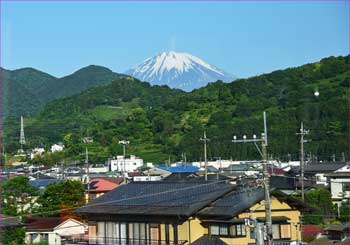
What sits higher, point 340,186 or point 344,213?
point 340,186

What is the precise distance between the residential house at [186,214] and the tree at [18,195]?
4937mm

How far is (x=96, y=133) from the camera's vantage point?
172ft

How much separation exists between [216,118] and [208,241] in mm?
43276

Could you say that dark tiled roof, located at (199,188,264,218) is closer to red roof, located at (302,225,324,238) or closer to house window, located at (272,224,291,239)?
house window, located at (272,224,291,239)

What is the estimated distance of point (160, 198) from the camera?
382 inches

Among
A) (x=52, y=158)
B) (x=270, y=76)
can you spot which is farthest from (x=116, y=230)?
(x=270, y=76)

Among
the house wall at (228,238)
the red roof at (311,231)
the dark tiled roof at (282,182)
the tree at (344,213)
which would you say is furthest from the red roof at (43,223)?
the dark tiled roof at (282,182)

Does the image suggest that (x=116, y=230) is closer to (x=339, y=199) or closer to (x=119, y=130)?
(x=339, y=199)

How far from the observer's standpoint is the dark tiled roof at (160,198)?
29.8 ft

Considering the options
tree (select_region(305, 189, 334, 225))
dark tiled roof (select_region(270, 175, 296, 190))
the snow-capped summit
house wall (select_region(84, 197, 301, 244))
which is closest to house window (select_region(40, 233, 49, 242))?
house wall (select_region(84, 197, 301, 244))

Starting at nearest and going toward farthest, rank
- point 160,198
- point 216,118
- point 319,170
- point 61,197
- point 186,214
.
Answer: point 186,214 → point 160,198 → point 61,197 → point 319,170 → point 216,118

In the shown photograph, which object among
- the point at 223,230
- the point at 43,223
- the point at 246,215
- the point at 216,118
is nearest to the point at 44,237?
the point at 43,223

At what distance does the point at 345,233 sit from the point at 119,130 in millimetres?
42184

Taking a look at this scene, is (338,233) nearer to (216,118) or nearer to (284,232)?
(284,232)
